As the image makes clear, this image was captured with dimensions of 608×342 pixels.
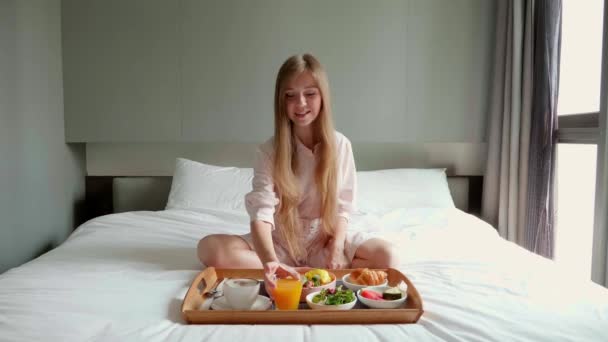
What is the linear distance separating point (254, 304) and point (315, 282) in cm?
19

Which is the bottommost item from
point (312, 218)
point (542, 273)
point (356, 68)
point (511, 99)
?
point (542, 273)

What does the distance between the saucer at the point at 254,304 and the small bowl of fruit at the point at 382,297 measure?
0.77 ft

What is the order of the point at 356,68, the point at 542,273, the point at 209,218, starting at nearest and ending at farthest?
the point at 542,273
the point at 209,218
the point at 356,68

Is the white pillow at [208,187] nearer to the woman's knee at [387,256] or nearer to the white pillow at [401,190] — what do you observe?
the white pillow at [401,190]

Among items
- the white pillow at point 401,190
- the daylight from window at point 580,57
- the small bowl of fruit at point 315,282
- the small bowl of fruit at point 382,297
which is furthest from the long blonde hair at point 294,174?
the daylight from window at point 580,57

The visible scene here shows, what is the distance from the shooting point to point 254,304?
115 centimetres

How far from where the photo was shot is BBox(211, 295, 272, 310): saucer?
1139 millimetres

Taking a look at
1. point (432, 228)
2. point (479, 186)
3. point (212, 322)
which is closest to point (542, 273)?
point (432, 228)

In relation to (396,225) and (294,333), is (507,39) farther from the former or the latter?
(294,333)

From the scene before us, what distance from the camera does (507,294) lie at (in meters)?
1.29

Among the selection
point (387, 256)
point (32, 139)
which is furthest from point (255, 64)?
point (387, 256)

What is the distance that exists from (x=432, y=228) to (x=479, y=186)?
1.02 metres

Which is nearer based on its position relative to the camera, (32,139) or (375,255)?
(375,255)

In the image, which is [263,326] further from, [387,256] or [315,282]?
[387,256]
